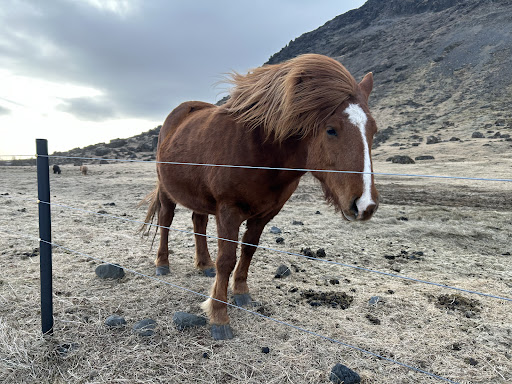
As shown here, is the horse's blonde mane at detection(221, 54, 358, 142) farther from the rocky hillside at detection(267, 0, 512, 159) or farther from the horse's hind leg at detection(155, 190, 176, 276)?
the rocky hillside at detection(267, 0, 512, 159)

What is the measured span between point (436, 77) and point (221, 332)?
47421 millimetres

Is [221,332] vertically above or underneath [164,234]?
underneath

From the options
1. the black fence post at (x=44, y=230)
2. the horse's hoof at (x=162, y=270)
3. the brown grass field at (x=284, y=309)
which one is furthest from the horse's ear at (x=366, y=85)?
the horse's hoof at (x=162, y=270)

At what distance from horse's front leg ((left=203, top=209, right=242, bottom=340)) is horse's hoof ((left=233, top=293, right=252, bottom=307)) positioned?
1.74ft

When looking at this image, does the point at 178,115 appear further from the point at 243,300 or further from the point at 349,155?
the point at 349,155

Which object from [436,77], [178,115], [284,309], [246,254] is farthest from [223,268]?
[436,77]

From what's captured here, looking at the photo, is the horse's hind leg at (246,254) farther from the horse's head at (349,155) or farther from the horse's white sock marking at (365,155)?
the horse's white sock marking at (365,155)

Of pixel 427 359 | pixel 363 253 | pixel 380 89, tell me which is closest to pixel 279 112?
pixel 427 359

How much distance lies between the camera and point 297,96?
8.13ft

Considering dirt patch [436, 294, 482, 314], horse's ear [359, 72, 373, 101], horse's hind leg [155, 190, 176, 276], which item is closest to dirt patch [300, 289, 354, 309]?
dirt patch [436, 294, 482, 314]

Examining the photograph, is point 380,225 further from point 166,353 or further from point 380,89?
point 380,89

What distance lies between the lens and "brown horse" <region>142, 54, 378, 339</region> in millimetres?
2264

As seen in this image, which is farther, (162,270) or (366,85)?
→ (162,270)

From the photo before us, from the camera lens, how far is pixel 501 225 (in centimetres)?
664
